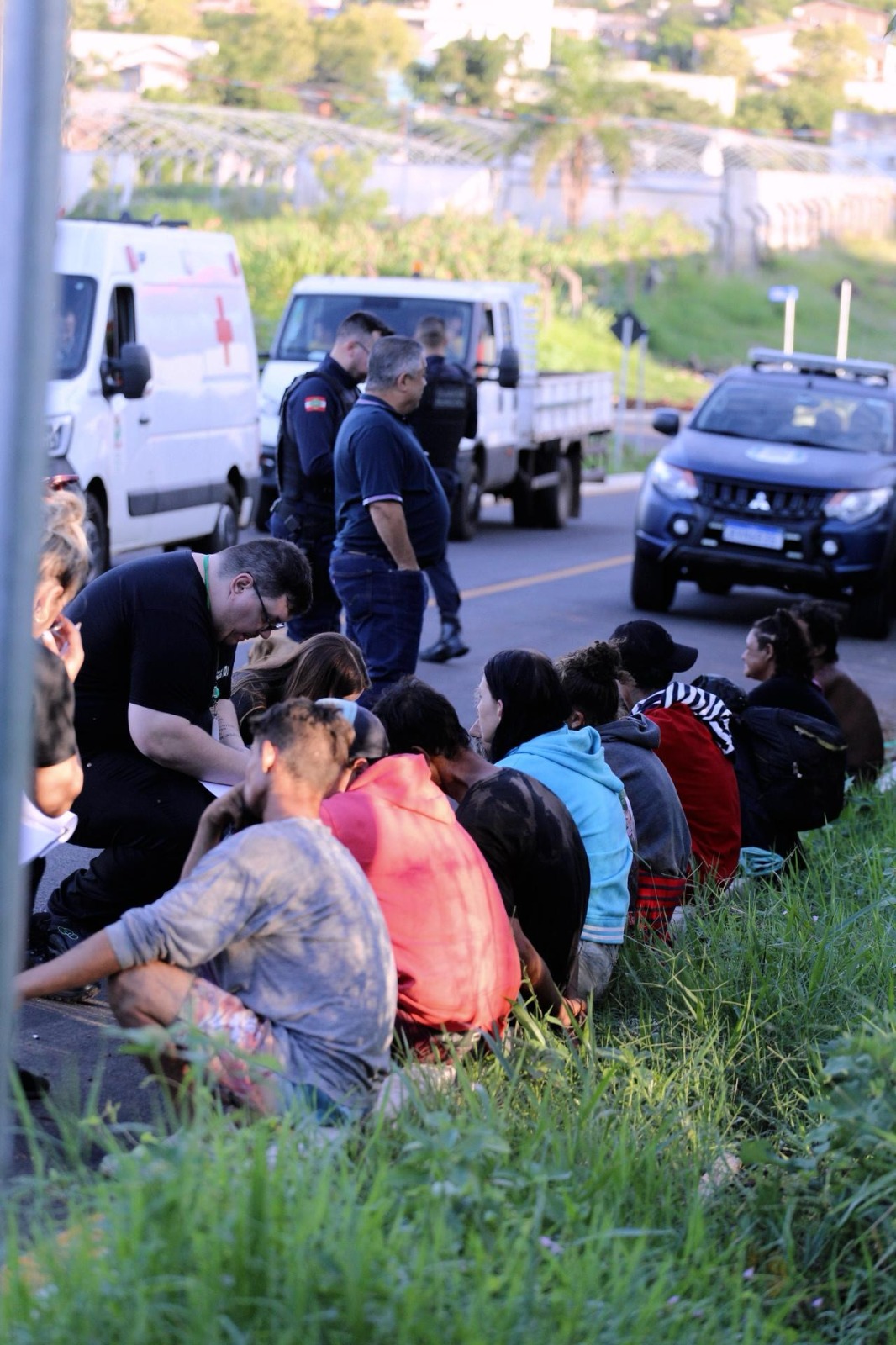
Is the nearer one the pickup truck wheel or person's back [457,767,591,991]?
person's back [457,767,591,991]

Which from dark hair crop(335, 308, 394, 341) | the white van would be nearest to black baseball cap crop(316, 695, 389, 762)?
dark hair crop(335, 308, 394, 341)

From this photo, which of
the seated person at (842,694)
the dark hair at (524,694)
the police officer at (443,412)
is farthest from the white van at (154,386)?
the dark hair at (524,694)

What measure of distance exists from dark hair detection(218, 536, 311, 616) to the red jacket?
1.45 m

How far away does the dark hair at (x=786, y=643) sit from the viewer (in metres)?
6.97

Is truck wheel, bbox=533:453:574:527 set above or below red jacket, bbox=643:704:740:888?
above

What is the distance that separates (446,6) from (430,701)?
13268 centimetres

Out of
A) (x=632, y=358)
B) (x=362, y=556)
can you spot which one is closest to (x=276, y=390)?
(x=362, y=556)

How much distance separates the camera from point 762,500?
13.1 metres

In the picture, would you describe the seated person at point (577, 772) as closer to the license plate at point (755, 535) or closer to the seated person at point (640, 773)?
the seated person at point (640, 773)

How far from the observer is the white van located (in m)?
11.7

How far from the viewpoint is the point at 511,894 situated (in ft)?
15.0

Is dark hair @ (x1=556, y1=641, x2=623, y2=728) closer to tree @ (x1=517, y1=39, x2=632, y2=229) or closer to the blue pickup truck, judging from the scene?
the blue pickup truck

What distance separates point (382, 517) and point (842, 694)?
203 centimetres

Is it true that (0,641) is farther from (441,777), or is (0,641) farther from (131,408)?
(131,408)
